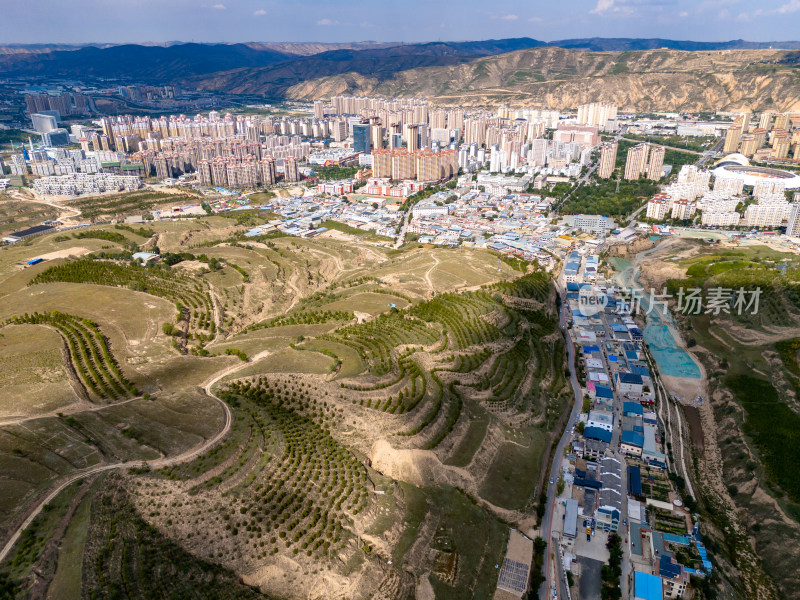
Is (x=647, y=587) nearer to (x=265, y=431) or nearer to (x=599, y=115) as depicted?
(x=265, y=431)

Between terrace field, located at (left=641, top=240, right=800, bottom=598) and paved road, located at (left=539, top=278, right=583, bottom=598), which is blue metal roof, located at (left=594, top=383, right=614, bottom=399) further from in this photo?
terrace field, located at (left=641, top=240, right=800, bottom=598)

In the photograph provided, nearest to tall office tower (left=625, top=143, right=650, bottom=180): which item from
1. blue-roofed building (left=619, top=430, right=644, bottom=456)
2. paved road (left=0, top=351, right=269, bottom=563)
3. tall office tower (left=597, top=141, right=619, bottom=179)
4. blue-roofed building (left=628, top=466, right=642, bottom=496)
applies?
tall office tower (left=597, top=141, right=619, bottom=179)

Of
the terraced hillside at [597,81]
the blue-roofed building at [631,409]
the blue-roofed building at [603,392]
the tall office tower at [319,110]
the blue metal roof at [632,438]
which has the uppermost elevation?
the terraced hillside at [597,81]

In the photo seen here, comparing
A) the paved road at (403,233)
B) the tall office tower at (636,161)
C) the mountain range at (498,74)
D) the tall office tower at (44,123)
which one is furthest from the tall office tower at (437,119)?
the tall office tower at (44,123)

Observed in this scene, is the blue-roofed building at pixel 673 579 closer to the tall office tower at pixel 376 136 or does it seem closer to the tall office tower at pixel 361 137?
the tall office tower at pixel 376 136

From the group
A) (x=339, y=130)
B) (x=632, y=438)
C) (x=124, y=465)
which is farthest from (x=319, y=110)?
(x=124, y=465)

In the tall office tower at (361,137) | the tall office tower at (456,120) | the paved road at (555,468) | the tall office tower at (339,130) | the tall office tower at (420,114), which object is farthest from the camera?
the tall office tower at (420,114)
